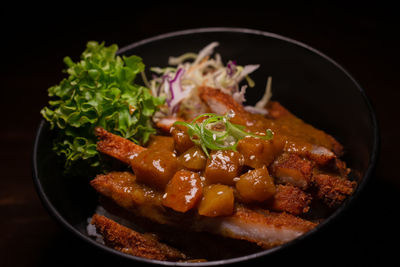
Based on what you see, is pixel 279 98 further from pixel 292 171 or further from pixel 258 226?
pixel 258 226

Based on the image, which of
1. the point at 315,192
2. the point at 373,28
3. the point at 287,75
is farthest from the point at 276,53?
the point at 373,28

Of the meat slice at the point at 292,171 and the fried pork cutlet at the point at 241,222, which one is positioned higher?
the meat slice at the point at 292,171

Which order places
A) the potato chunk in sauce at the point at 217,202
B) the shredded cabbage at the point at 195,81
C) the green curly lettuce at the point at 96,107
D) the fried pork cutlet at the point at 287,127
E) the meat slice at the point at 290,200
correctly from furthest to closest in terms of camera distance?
the shredded cabbage at the point at 195,81
the green curly lettuce at the point at 96,107
the fried pork cutlet at the point at 287,127
the meat slice at the point at 290,200
the potato chunk in sauce at the point at 217,202

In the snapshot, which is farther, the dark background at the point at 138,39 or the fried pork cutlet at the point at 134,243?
the dark background at the point at 138,39

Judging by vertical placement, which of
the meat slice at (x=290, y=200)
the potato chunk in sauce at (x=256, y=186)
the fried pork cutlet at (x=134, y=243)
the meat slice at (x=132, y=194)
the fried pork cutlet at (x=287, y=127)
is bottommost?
the fried pork cutlet at (x=134, y=243)

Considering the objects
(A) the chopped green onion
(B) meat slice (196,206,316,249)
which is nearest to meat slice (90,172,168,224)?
(B) meat slice (196,206,316,249)

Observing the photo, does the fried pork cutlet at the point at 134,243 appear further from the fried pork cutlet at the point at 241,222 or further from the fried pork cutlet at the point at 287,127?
the fried pork cutlet at the point at 287,127

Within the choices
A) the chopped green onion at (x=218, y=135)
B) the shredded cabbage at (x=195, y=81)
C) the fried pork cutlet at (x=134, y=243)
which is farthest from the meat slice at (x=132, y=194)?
the shredded cabbage at (x=195, y=81)
